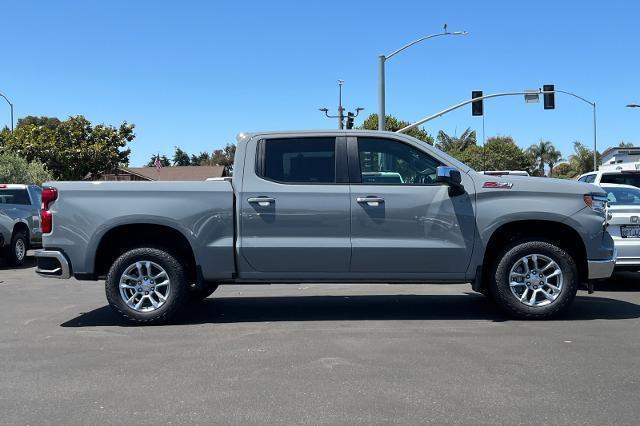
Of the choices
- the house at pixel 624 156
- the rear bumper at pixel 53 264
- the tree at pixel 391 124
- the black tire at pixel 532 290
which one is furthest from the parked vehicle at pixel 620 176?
the tree at pixel 391 124

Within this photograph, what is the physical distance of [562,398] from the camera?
4512 mm

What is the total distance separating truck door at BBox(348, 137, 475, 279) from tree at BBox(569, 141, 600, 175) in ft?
228

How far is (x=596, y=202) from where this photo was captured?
702 cm

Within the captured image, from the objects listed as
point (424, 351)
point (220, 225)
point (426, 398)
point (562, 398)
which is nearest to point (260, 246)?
point (220, 225)

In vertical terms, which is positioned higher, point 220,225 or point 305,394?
point 220,225

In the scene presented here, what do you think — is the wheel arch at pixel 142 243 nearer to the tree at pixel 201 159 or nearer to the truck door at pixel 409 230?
the truck door at pixel 409 230

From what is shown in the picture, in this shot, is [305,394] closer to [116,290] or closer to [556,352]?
[556,352]

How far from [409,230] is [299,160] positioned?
145cm

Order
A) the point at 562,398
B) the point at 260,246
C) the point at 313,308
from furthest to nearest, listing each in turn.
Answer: the point at 313,308
the point at 260,246
the point at 562,398

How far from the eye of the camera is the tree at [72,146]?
1441 inches

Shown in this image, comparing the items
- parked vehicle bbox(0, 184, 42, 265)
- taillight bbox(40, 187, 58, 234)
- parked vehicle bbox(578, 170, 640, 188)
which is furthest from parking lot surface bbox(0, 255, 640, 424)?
parked vehicle bbox(0, 184, 42, 265)

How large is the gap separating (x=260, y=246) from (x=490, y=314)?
2908 millimetres

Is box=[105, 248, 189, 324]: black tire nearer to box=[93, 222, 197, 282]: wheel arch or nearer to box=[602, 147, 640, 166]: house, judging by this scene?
box=[93, 222, 197, 282]: wheel arch

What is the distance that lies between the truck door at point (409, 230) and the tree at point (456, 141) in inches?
2674
